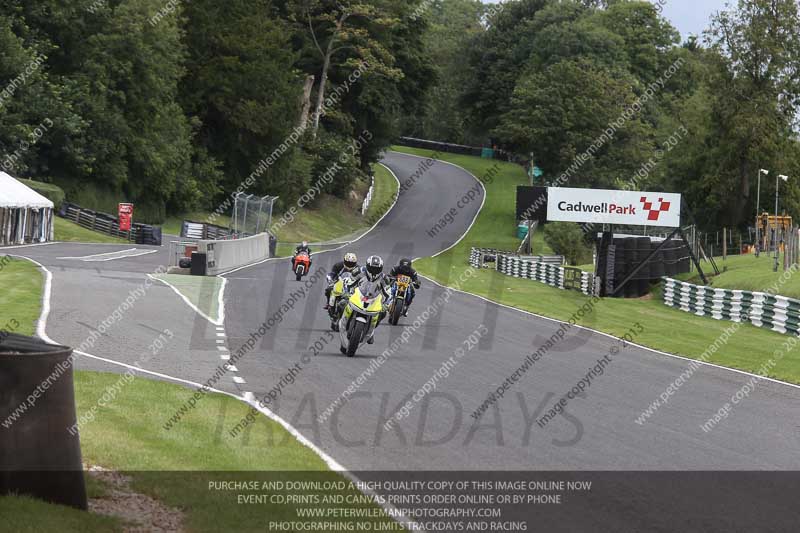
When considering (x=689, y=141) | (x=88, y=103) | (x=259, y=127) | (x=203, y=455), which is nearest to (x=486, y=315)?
(x=203, y=455)

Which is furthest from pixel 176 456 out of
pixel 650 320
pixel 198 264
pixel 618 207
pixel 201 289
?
pixel 618 207

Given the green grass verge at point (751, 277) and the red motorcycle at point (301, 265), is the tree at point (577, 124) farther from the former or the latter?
the red motorcycle at point (301, 265)

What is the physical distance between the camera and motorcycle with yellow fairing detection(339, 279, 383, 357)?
16625 mm

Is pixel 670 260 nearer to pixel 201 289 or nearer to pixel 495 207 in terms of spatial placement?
pixel 201 289

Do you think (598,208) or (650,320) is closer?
(650,320)

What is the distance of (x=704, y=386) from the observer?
51.8 ft

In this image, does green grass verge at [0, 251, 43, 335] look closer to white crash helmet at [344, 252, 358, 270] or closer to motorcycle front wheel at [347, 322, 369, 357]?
motorcycle front wheel at [347, 322, 369, 357]

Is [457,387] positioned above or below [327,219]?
below

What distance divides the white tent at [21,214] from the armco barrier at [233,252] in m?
9.00

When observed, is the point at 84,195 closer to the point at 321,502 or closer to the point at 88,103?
the point at 88,103

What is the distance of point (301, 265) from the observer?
114ft

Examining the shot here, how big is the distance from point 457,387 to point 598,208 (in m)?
27.4

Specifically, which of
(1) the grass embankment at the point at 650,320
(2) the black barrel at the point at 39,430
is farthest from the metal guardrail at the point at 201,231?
(2) the black barrel at the point at 39,430

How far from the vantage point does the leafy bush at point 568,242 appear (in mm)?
63094
